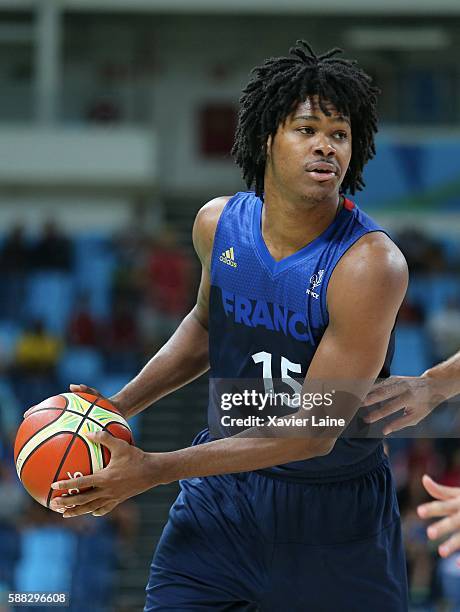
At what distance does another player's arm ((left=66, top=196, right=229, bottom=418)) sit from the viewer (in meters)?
4.20

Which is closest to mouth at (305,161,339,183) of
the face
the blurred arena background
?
the face

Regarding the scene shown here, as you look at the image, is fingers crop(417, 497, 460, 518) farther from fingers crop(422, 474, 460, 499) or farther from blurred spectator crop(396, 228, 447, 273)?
blurred spectator crop(396, 228, 447, 273)

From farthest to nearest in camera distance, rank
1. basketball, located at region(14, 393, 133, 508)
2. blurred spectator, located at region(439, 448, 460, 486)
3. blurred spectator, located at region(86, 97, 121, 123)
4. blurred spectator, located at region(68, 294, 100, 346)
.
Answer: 1. blurred spectator, located at region(86, 97, 121, 123)
2. blurred spectator, located at region(68, 294, 100, 346)
3. blurred spectator, located at region(439, 448, 460, 486)
4. basketball, located at region(14, 393, 133, 508)

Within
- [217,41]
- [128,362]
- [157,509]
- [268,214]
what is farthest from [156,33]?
[268,214]

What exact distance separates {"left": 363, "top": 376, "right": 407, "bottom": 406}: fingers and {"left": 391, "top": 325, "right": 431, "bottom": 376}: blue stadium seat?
354 inches

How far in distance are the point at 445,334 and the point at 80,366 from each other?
4.30 meters

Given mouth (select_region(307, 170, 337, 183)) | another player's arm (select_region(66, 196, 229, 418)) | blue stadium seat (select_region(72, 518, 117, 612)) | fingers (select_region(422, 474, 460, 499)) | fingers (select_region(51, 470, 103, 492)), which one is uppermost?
mouth (select_region(307, 170, 337, 183))

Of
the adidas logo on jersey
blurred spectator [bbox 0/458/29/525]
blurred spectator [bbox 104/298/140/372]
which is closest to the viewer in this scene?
the adidas logo on jersey

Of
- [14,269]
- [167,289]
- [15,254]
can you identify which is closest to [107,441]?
[167,289]

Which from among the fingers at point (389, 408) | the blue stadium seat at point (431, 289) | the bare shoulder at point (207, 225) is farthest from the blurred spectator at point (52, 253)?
the fingers at point (389, 408)

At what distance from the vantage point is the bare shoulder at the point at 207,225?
4.18 m

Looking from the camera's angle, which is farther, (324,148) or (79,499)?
(324,148)

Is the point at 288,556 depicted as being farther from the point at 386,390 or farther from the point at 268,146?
the point at 268,146

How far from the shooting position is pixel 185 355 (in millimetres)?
4363
